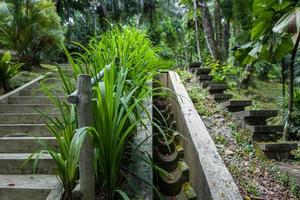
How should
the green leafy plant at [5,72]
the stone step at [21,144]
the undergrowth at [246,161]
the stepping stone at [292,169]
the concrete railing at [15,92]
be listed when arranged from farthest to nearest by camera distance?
the green leafy plant at [5,72] → the concrete railing at [15,92] → the stone step at [21,144] → the stepping stone at [292,169] → the undergrowth at [246,161]

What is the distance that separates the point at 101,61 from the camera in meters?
2.40

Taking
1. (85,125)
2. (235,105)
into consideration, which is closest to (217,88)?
(235,105)

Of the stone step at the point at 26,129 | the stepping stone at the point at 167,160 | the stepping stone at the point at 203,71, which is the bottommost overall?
the stepping stone at the point at 167,160

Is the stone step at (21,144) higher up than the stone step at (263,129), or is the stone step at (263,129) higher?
the stone step at (21,144)

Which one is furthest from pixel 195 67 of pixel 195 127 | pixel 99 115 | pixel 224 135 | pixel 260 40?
pixel 99 115

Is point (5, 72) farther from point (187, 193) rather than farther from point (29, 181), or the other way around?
point (187, 193)

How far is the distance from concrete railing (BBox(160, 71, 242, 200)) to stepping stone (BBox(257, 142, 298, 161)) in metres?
0.67

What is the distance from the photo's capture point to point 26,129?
3.38 m

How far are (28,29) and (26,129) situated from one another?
12.4 feet

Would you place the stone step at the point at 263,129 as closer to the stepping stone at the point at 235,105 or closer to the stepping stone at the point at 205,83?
the stepping stone at the point at 235,105

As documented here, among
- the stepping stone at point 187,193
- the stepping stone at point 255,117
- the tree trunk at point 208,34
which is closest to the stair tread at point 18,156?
the stepping stone at point 187,193

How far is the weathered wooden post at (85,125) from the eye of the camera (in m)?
Answer: 1.57

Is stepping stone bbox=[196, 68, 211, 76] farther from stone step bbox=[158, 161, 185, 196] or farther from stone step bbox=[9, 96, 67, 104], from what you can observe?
stone step bbox=[158, 161, 185, 196]

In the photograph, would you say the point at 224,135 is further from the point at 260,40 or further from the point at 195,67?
the point at 195,67
